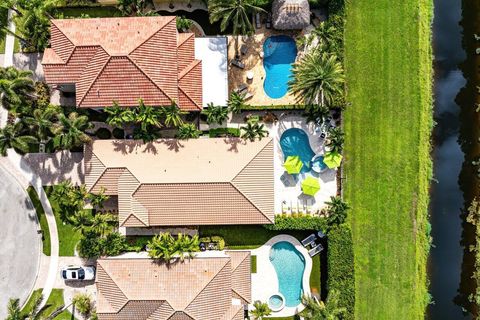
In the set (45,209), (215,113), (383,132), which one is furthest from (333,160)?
(45,209)

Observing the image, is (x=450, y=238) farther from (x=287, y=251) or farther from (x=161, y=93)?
(x=161, y=93)

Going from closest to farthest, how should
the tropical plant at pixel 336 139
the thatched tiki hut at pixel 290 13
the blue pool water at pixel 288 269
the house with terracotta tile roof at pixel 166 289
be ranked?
the house with terracotta tile roof at pixel 166 289
the thatched tiki hut at pixel 290 13
the tropical plant at pixel 336 139
the blue pool water at pixel 288 269

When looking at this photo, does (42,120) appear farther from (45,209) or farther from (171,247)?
(171,247)

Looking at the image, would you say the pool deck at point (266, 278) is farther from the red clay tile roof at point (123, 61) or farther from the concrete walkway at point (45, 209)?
the concrete walkway at point (45, 209)

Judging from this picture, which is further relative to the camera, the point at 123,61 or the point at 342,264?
the point at 342,264

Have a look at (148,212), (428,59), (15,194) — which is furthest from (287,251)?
(15,194)

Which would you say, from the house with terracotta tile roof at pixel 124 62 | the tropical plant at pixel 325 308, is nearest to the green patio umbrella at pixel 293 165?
the house with terracotta tile roof at pixel 124 62

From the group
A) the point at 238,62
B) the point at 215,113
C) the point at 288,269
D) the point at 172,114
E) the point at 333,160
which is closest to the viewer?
the point at 172,114
